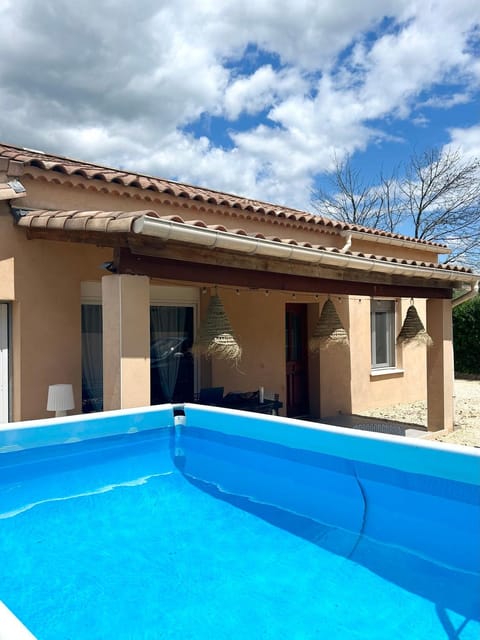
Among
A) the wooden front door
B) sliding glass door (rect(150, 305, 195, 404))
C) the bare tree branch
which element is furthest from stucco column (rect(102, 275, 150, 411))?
the bare tree branch

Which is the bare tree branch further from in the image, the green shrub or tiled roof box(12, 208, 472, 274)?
tiled roof box(12, 208, 472, 274)

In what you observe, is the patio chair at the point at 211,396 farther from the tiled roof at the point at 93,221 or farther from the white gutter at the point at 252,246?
the tiled roof at the point at 93,221

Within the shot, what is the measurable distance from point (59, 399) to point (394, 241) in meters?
12.7

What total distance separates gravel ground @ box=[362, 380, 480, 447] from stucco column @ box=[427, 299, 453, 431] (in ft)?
1.64

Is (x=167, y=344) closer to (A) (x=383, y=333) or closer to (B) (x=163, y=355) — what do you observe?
(B) (x=163, y=355)

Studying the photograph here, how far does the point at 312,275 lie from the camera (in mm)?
9500

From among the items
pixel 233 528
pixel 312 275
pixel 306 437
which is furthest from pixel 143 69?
pixel 233 528

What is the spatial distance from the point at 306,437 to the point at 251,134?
115 feet

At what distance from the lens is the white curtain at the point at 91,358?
9336 mm

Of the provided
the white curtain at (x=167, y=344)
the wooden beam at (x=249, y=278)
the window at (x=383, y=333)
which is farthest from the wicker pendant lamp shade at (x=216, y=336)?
the window at (x=383, y=333)

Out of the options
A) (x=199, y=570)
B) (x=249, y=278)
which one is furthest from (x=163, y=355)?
(x=199, y=570)

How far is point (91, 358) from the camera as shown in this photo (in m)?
9.48

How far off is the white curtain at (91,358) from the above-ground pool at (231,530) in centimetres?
205

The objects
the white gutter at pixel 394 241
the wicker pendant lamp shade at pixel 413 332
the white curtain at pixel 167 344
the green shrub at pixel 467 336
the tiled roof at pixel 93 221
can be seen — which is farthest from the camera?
the green shrub at pixel 467 336
